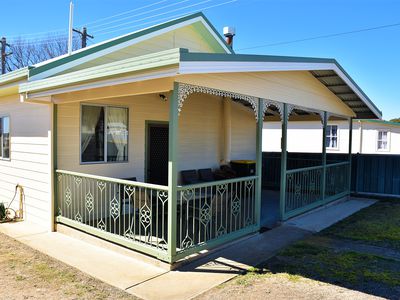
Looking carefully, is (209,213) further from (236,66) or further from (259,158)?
(236,66)

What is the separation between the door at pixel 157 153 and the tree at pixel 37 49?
30277 mm

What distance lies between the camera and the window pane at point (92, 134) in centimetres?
716

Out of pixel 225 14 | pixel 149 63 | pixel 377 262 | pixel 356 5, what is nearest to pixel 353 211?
pixel 377 262

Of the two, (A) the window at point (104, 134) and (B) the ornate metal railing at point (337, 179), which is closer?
(A) the window at point (104, 134)

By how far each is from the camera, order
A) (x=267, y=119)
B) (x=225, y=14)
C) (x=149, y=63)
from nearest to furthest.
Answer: (x=149, y=63) → (x=267, y=119) → (x=225, y=14)

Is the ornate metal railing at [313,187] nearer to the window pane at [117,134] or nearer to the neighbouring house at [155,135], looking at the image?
the neighbouring house at [155,135]

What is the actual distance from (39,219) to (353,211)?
774cm

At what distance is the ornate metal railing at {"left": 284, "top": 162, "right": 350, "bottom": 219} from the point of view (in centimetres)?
809

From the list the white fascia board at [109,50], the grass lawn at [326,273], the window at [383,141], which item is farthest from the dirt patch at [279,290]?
the window at [383,141]

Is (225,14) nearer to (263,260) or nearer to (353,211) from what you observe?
(353,211)

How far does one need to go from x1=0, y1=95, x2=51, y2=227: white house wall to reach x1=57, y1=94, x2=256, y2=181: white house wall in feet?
1.36

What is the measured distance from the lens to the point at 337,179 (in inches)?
414

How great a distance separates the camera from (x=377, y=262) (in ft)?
17.7

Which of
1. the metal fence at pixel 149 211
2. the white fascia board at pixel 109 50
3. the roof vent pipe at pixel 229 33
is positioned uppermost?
the roof vent pipe at pixel 229 33
